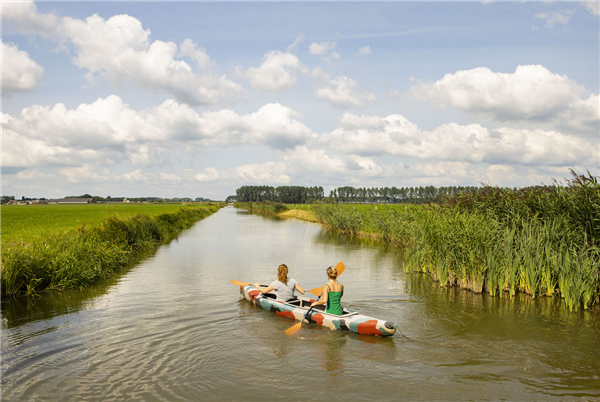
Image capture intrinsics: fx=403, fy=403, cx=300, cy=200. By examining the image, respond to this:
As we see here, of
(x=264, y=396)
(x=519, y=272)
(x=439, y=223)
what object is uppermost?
(x=439, y=223)

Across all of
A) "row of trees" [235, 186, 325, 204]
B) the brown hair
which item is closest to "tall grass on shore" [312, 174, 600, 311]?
the brown hair

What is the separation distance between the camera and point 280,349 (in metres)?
8.13

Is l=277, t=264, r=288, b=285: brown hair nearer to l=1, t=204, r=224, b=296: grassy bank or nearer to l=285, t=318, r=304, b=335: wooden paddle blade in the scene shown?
l=285, t=318, r=304, b=335: wooden paddle blade

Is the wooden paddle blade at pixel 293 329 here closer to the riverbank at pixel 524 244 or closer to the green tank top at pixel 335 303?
the green tank top at pixel 335 303

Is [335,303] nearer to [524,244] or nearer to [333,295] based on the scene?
[333,295]

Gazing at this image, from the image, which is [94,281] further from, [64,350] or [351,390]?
[351,390]

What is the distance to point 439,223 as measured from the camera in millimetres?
14023

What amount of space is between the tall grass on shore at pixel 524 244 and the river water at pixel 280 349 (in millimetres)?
636

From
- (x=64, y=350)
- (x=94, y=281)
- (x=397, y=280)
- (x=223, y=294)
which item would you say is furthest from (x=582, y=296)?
(x=94, y=281)

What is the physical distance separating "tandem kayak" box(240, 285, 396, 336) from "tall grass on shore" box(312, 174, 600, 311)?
17.8 ft

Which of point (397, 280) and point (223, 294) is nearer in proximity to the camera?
point (223, 294)

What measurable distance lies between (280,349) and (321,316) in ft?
5.24

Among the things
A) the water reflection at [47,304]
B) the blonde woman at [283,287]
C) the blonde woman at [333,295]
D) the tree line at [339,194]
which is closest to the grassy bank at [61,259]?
the water reflection at [47,304]

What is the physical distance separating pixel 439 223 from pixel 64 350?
1149 cm
